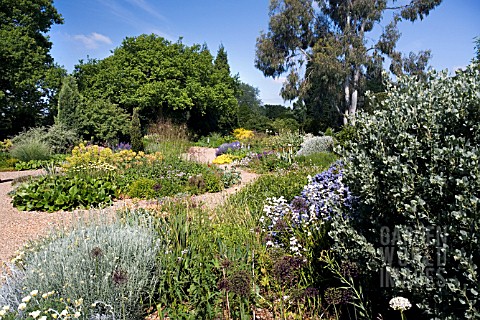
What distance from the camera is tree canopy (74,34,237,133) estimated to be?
2023 cm

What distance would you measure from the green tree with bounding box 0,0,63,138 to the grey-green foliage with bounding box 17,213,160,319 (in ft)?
62.1

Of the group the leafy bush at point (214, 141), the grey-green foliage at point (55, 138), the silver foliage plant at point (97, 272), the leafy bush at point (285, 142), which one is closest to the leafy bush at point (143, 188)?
the silver foliage plant at point (97, 272)

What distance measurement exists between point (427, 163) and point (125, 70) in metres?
21.0

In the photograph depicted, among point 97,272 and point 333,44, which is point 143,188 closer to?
point 97,272

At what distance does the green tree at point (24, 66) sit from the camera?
18.3m

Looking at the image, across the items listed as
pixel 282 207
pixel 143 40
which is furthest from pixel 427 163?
pixel 143 40

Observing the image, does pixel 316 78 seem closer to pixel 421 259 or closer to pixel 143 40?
pixel 143 40

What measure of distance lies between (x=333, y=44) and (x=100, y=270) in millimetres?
21197

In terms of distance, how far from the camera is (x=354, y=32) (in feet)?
72.3

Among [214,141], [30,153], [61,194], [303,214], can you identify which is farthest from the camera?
[214,141]

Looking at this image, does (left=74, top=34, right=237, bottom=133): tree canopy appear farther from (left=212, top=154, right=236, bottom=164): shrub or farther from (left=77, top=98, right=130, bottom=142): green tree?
(left=212, top=154, right=236, bottom=164): shrub

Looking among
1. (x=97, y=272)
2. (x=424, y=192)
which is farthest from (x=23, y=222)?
(x=424, y=192)

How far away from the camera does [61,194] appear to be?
19.9 ft

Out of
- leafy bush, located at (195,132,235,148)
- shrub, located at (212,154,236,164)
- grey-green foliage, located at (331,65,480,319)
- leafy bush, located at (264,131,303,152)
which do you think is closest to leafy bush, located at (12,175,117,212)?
grey-green foliage, located at (331,65,480,319)
